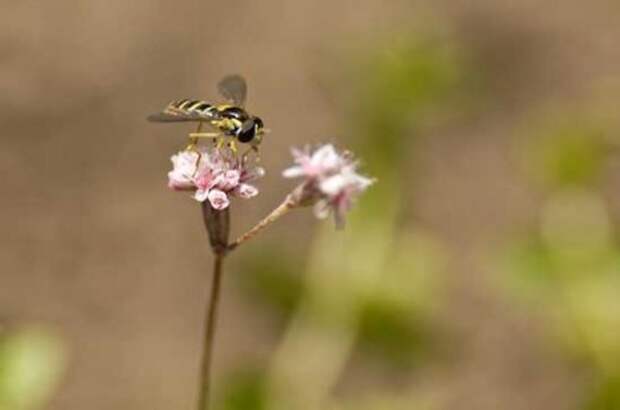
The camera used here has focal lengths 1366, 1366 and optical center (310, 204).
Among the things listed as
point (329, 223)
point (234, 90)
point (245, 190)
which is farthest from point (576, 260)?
point (245, 190)

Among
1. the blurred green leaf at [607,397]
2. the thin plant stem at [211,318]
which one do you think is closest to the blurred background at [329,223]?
the blurred green leaf at [607,397]

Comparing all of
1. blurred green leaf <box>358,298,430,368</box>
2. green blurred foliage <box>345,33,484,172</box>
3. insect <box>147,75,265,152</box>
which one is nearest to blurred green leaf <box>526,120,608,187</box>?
green blurred foliage <box>345,33,484,172</box>

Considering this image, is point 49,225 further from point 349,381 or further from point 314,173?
point 314,173

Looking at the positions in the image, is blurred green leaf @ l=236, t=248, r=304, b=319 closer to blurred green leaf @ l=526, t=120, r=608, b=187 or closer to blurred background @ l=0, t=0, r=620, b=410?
blurred background @ l=0, t=0, r=620, b=410

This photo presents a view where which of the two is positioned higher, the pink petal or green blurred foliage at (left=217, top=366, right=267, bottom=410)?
the pink petal

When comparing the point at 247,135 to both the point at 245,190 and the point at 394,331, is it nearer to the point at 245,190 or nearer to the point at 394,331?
the point at 245,190

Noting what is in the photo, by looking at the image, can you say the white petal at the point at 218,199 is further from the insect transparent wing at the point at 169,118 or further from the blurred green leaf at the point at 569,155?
the blurred green leaf at the point at 569,155
